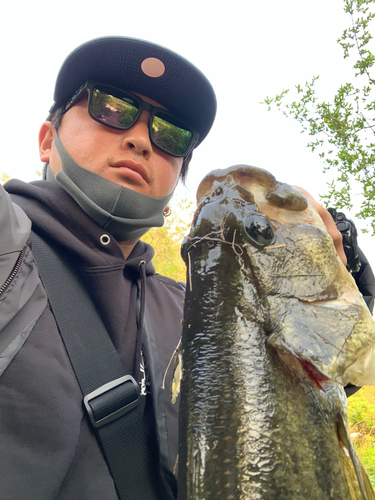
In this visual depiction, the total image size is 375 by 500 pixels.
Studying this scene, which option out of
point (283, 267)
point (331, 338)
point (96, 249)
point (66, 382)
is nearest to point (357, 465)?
point (331, 338)

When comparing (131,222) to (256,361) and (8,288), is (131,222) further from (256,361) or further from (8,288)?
(256,361)

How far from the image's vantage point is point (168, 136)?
2350 millimetres

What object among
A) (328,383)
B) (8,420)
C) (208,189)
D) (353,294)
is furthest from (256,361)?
(8,420)

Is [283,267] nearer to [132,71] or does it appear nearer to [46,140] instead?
[132,71]

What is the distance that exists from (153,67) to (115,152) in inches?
29.8

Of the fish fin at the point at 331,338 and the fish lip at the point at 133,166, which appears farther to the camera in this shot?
the fish lip at the point at 133,166

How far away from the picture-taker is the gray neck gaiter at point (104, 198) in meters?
1.93

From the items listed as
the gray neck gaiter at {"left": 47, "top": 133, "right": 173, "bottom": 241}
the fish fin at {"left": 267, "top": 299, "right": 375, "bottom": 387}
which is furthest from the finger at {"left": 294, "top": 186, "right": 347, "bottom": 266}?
the gray neck gaiter at {"left": 47, "top": 133, "right": 173, "bottom": 241}

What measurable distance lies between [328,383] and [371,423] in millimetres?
9965

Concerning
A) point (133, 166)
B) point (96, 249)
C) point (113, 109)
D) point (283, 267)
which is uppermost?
point (113, 109)

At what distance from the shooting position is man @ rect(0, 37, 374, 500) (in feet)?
3.91

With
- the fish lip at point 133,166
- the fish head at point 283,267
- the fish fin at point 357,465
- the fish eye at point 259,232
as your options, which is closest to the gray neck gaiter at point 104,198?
the fish lip at point 133,166

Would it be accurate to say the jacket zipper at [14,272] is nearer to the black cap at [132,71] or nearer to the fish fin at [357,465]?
the fish fin at [357,465]

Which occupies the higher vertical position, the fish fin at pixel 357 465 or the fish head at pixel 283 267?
the fish head at pixel 283 267
